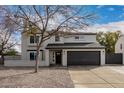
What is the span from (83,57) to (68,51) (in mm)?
2079

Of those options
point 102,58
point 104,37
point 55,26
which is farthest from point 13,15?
point 104,37

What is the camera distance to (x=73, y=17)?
18234 mm

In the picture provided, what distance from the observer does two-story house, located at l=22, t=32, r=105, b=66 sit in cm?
2669

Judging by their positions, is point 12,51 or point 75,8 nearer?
point 75,8

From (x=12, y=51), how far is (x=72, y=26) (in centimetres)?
2283

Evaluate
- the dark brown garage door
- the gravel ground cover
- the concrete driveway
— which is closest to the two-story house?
the dark brown garage door

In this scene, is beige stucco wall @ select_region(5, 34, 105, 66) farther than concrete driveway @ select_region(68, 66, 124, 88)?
Yes

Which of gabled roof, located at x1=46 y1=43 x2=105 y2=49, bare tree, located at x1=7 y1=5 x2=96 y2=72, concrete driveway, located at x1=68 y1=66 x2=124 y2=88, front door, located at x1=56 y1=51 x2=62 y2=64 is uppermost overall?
bare tree, located at x1=7 y1=5 x2=96 y2=72

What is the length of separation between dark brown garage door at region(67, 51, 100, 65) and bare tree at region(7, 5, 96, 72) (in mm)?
9057

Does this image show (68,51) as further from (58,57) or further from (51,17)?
(51,17)

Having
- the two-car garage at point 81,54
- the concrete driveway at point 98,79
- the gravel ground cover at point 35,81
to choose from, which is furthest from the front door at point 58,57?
the gravel ground cover at point 35,81

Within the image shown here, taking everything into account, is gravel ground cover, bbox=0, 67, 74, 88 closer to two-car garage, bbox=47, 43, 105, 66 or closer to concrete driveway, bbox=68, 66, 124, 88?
concrete driveway, bbox=68, 66, 124, 88

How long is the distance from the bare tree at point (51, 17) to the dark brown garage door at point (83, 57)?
357 inches

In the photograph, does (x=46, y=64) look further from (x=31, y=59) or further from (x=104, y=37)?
(x=104, y=37)
